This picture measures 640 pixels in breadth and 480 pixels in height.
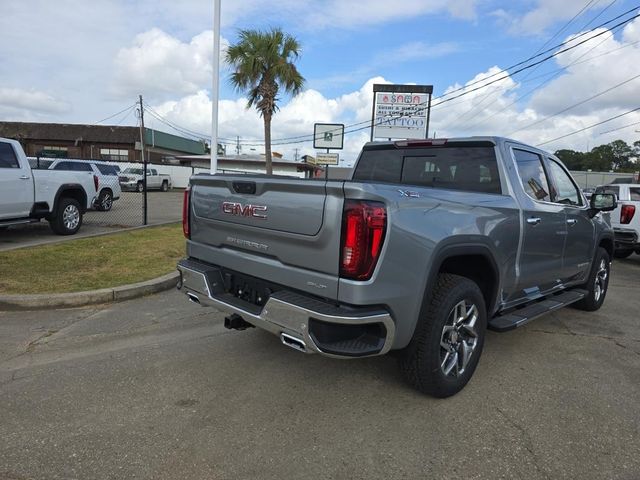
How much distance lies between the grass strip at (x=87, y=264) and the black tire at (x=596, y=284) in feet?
18.6

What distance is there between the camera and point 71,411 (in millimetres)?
3221

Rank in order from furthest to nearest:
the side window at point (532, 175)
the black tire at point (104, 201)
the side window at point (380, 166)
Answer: the black tire at point (104, 201), the side window at point (380, 166), the side window at point (532, 175)

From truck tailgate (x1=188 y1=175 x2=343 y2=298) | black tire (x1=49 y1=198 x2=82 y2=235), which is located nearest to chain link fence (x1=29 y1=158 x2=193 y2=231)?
black tire (x1=49 y1=198 x2=82 y2=235)

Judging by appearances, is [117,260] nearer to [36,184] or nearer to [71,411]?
[36,184]

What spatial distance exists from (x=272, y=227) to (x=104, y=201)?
14.0 meters

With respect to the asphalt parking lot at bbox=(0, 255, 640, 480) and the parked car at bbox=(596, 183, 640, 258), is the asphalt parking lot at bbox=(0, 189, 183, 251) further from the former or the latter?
the parked car at bbox=(596, 183, 640, 258)

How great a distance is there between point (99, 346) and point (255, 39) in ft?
49.3

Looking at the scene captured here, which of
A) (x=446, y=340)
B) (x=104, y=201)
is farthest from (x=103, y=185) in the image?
(x=446, y=340)

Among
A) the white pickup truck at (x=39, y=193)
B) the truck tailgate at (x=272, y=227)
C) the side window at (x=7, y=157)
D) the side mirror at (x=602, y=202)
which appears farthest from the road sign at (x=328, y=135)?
the truck tailgate at (x=272, y=227)

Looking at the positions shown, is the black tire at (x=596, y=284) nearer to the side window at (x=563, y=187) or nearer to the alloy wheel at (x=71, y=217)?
the side window at (x=563, y=187)

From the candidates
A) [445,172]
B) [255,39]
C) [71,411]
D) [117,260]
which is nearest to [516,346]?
[445,172]

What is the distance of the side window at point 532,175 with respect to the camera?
4391 mm

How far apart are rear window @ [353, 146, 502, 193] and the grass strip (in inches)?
145

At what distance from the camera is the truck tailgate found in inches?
114
